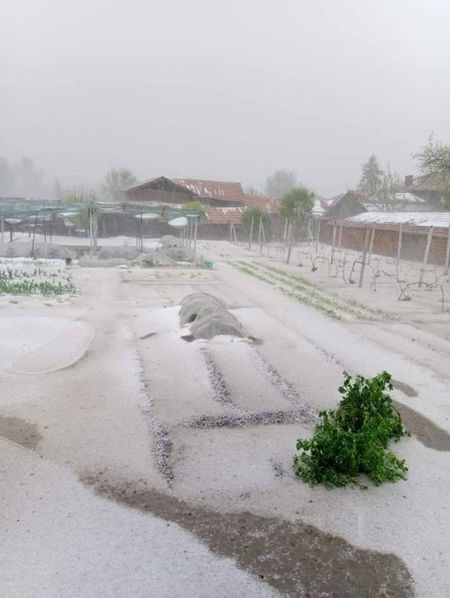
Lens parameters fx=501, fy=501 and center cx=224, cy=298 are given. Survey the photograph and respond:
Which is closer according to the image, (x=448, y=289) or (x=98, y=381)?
(x=98, y=381)

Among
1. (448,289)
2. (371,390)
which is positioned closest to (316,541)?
(371,390)

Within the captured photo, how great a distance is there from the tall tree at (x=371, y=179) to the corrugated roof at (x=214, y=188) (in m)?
12.9

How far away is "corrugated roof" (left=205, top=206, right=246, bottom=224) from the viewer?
3766 centimetres

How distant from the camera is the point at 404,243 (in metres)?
24.9

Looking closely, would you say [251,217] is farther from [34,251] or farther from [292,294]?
[292,294]

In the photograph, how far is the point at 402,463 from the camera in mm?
4590

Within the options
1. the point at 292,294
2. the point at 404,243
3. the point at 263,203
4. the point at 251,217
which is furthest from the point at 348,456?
the point at 263,203

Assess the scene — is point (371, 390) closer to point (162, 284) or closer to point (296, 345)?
point (296, 345)

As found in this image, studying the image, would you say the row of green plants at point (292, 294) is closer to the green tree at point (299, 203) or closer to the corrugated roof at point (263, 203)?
the green tree at point (299, 203)

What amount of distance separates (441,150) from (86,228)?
72.1ft

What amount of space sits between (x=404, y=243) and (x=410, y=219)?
1.81 meters

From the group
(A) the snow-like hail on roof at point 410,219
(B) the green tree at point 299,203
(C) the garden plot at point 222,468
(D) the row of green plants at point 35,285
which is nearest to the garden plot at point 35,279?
(D) the row of green plants at point 35,285

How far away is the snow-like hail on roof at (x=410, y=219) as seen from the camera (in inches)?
926

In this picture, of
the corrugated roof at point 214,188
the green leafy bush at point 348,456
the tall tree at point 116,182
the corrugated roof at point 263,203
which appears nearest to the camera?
the green leafy bush at point 348,456
